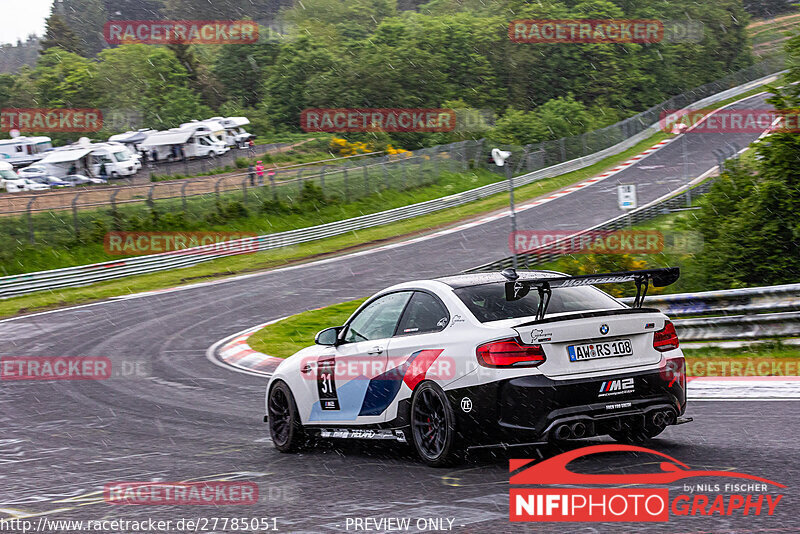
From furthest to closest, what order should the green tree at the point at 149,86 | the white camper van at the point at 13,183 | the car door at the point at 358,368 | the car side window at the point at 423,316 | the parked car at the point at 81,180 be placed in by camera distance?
1. the green tree at the point at 149,86
2. the parked car at the point at 81,180
3. the white camper van at the point at 13,183
4. the car door at the point at 358,368
5. the car side window at the point at 423,316

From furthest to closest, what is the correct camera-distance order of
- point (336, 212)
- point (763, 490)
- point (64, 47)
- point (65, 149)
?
point (64, 47) → point (65, 149) → point (336, 212) → point (763, 490)

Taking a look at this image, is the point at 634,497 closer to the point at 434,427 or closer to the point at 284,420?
the point at 434,427

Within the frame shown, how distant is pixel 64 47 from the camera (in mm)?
126375

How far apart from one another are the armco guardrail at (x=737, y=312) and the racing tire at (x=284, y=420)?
6.31 metres

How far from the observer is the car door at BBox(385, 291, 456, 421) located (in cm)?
658

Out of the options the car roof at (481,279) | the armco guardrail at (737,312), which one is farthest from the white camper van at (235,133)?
the car roof at (481,279)

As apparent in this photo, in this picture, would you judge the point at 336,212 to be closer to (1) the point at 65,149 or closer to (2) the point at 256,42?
(1) the point at 65,149

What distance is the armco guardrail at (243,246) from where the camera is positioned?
108 feet

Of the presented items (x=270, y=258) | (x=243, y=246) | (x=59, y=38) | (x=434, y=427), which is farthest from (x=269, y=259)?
(x=59, y=38)

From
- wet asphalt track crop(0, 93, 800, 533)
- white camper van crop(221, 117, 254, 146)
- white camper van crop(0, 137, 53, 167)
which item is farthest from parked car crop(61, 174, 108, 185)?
wet asphalt track crop(0, 93, 800, 533)

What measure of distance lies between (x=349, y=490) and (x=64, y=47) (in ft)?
436

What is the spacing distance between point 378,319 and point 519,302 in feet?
4.16

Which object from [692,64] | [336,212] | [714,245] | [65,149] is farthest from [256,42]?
[714,245]

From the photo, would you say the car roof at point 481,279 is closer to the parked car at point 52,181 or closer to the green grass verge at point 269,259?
the green grass verge at point 269,259
